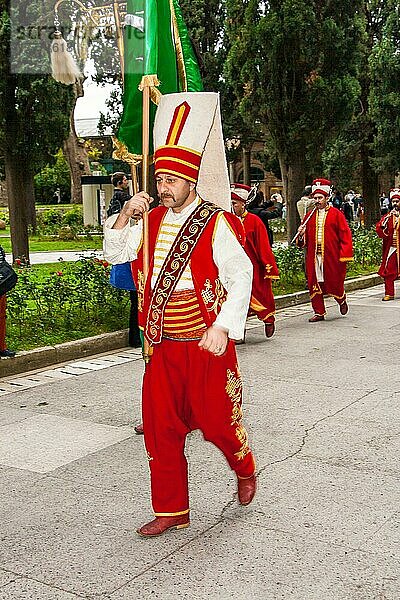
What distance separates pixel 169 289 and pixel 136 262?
347mm

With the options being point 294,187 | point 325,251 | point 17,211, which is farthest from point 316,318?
point 17,211

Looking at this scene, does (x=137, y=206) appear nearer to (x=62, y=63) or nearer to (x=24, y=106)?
(x=62, y=63)

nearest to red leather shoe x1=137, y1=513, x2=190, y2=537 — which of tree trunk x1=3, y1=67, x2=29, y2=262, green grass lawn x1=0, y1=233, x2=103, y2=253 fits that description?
tree trunk x1=3, y1=67, x2=29, y2=262

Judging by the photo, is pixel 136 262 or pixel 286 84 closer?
pixel 136 262

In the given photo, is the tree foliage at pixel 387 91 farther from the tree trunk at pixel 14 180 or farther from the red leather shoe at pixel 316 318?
the red leather shoe at pixel 316 318

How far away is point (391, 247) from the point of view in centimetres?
1347

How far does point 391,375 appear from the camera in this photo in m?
7.79

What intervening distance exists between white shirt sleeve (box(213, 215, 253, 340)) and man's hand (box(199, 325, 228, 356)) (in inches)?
1.3

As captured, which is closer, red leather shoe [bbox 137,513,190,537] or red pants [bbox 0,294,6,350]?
red leather shoe [bbox 137,513,190,537]

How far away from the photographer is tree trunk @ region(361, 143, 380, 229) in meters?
25.6

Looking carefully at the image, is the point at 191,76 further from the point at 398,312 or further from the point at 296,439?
the point at 398,312

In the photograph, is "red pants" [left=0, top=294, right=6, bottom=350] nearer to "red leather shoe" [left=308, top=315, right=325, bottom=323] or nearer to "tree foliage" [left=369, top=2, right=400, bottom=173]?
"red leather shoe" [left=308, top=315, right=325, bottom=323]

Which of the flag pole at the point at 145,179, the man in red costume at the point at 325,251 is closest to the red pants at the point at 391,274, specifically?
the man in red costume at the point at 325,251

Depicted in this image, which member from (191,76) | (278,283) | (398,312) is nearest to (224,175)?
(191,76)
